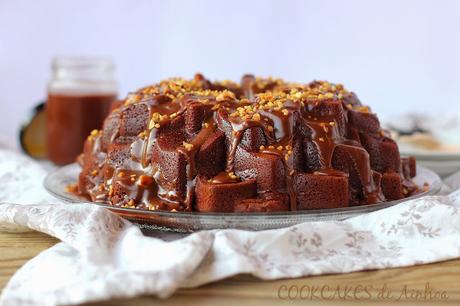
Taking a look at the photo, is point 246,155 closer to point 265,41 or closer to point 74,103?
point 74,103

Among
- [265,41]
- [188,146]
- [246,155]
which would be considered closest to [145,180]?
[188,146]

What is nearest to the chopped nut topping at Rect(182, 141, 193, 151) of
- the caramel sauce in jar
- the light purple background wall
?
the caramel sauce in jar

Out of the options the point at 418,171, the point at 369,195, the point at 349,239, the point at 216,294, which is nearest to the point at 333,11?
the point at 418,171

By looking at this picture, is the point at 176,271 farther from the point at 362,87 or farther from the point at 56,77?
the point at 362,87

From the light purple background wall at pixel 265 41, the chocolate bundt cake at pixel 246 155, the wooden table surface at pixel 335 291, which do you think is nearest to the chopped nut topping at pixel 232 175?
the chocolate bundt cake at pixel 246 155

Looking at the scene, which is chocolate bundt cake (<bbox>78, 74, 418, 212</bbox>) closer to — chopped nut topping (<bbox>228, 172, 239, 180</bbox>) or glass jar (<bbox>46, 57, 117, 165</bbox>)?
chopped nut topping (<bbox>228, 172, 239, 180</bbox>)

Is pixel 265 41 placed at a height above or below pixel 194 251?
above
